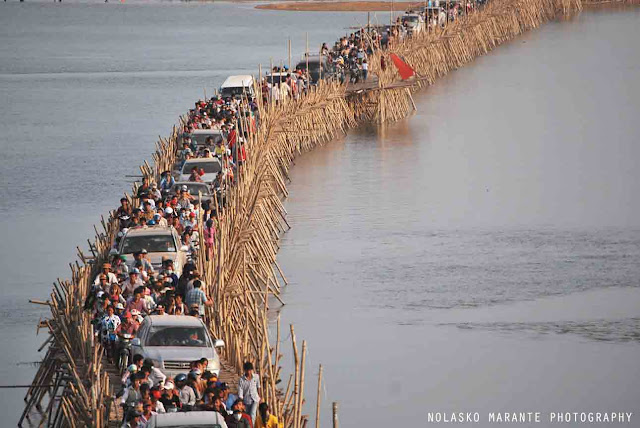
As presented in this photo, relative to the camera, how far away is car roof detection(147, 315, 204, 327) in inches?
1115

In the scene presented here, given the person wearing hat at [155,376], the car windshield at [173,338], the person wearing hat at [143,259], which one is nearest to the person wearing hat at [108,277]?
the person wearing hat at [143,259]

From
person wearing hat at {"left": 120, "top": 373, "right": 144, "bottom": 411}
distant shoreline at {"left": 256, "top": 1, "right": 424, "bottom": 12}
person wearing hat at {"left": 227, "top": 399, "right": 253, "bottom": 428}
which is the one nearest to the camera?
person wearing hat at {"left": 227, "top": 399, "right": 253, "bottom": 428}

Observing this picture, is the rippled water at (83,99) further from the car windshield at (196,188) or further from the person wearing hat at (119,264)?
the car windshield at (196,188)

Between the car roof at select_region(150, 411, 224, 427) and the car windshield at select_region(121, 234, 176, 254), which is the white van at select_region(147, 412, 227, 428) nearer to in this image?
the car roof at select_region(150, 411, 224, 427)

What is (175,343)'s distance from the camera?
2808 cm

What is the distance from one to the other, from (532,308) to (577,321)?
197 cm

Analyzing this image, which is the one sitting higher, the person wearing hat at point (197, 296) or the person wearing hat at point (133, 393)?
the person wearing hat at point (197, 296)

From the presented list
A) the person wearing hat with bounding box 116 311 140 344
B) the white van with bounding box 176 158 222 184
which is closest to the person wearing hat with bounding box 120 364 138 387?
the person wearing hat with bounding box 116 311 140 344

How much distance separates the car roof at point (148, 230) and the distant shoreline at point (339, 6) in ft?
394

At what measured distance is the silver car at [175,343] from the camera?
27.8 metres

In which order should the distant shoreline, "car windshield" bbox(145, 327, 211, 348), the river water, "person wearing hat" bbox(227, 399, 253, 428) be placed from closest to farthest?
"person wearing hat" bbox(227, 399, 253, 428)
"car windshield" bbox(145, 327, 211, 348)
the river water
the distant shoreline

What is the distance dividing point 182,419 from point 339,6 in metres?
148

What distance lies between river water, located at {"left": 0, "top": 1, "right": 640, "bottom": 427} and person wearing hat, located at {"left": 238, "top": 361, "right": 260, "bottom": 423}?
8857 mm

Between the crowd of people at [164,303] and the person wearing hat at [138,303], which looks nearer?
the crowd of people at [164,303]
